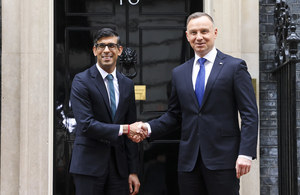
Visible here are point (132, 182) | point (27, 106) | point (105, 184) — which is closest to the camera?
point (105, 184)

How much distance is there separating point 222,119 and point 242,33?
2.25m

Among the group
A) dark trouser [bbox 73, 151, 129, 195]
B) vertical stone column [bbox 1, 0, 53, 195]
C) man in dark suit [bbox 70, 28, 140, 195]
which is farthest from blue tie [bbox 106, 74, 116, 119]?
vertical stone column [bbox 1, 0, 53, 195]

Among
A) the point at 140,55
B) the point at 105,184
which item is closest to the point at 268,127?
the point at 140,55

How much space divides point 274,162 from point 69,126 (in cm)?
239

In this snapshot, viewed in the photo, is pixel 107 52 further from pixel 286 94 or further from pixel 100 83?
pixel 286 94

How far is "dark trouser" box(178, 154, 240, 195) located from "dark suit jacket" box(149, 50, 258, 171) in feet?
0.14

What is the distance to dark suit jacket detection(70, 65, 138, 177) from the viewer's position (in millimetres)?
3697

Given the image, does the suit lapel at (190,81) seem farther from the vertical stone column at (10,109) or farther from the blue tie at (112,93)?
the vertical stone column at (10,109)

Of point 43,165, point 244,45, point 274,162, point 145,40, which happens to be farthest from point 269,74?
point 43,165

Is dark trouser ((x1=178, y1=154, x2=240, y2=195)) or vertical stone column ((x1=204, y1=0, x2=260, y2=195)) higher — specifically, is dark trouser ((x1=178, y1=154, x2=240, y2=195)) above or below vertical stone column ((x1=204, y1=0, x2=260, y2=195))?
below

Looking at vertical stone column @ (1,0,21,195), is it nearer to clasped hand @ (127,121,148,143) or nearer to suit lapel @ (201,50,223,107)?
clasped hand @ (127,121,148,143)

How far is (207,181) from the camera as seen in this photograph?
11.4 ft

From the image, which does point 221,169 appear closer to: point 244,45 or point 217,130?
point 217,130

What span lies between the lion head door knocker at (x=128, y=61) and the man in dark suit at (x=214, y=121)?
209 cm
